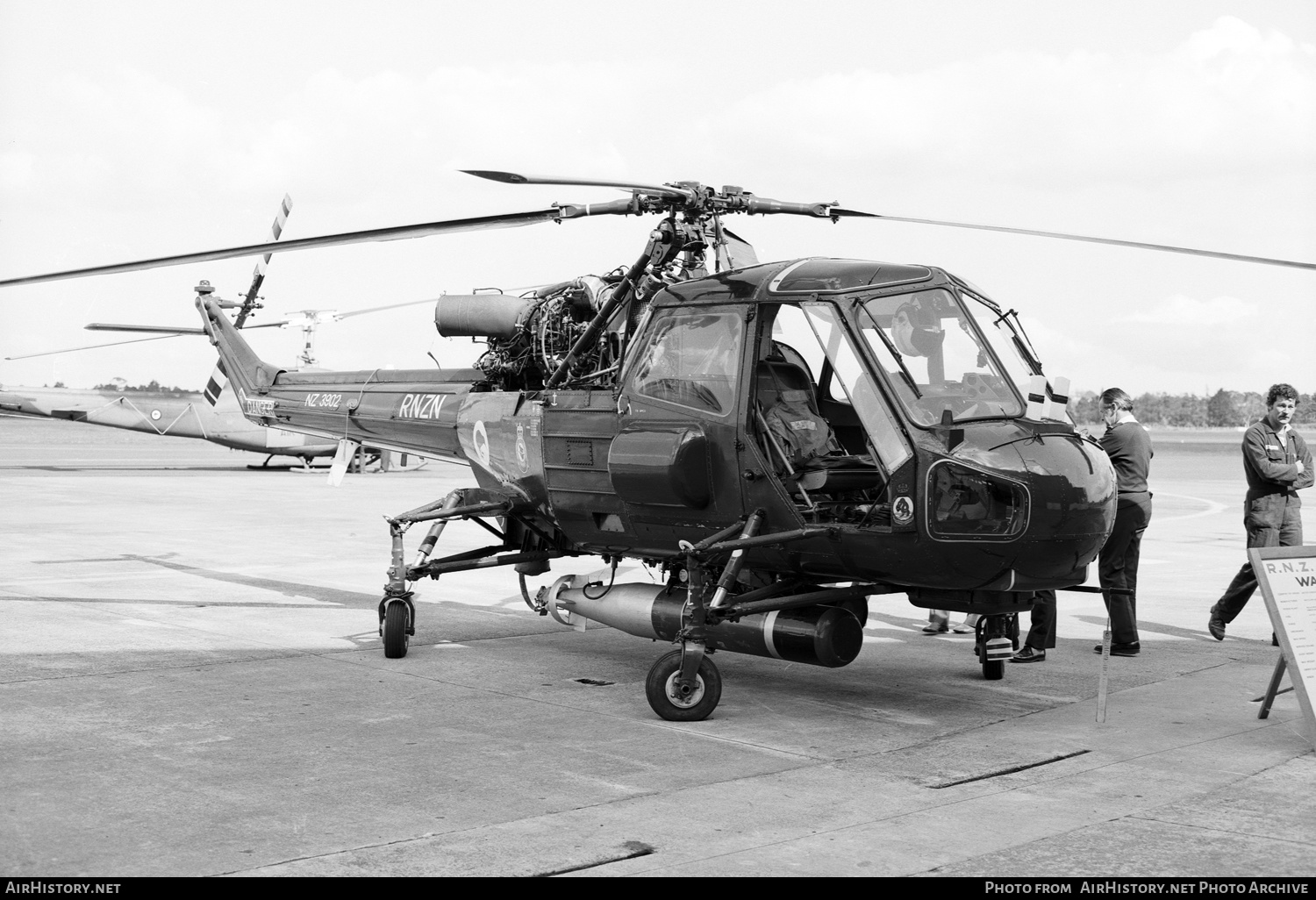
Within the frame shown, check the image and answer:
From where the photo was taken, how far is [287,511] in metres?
22.1

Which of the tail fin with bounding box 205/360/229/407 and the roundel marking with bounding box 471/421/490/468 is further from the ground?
the tail fin with bounding box 205/360/229/407

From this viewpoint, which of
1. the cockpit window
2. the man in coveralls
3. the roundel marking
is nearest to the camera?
the cockpit window

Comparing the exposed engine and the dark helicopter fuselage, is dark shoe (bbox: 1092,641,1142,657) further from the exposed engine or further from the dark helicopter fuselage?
the exposed engine

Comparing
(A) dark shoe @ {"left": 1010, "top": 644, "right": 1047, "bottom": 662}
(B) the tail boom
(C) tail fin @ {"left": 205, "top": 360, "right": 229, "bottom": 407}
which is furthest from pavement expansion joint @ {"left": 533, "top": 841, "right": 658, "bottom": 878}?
(C) tail fin @ {"left": 205, "top": 360, "right": 229, "bottom": 407}

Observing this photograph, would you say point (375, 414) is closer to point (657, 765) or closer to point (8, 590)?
point (8, 590)

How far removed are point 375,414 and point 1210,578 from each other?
931cm

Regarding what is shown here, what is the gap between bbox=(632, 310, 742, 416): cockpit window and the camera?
8008mm

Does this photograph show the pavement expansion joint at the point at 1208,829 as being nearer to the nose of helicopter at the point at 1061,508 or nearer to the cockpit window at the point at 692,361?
the nose of helicopter at the point at 1061,508

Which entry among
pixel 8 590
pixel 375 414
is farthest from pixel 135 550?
pixel 375 414

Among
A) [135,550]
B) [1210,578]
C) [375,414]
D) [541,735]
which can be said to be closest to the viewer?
[541,735]

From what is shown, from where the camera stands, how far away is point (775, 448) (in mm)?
7867

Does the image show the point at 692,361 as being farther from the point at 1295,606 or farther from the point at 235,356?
the point at 235,356

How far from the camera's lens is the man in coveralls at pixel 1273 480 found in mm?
9977

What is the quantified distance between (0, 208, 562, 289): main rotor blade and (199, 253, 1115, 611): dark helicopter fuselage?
3.59ft
